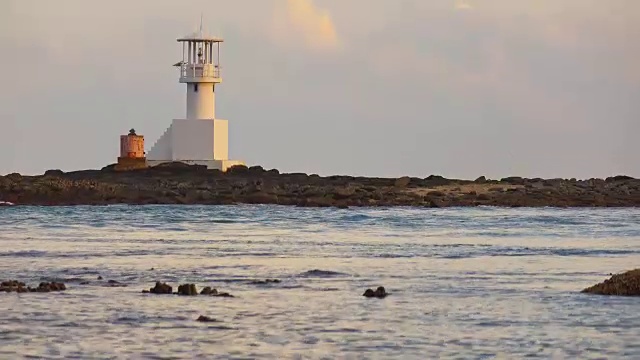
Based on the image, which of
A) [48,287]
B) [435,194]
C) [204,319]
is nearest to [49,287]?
[48,287]

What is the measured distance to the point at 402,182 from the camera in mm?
72875

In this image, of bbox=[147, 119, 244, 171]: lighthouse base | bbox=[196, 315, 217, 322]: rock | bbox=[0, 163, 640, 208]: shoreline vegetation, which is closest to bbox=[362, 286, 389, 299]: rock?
bbox=[196, 315, 217, 322]: rock

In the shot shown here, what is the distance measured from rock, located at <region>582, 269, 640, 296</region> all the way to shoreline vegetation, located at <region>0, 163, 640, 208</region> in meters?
42.7

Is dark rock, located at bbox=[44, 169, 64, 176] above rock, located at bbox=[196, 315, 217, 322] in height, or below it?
above

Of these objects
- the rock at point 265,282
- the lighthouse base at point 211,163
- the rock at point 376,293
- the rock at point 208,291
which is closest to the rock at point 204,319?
the rock at point 208,291

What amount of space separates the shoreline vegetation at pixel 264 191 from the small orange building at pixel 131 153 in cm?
49

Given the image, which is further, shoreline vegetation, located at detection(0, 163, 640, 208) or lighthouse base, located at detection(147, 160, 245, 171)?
lighthouse base, located at detection(147, 160, 245, 171)

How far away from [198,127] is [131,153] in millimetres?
4114

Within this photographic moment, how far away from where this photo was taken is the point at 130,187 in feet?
222

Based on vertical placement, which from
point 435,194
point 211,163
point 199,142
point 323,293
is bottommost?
point 323,293

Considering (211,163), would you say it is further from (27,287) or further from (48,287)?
(48,287)

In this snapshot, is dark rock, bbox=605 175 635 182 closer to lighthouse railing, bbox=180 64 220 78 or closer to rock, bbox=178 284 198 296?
lighthouse railing, bbox=180 64 220 78

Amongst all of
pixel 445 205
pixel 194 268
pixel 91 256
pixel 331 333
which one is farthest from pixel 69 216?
pixel 331 333

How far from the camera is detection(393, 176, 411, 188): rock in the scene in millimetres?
72000
